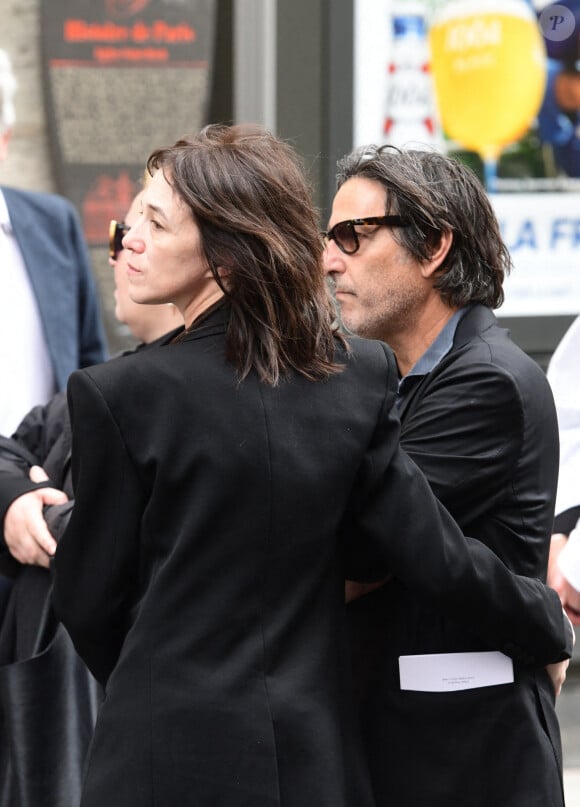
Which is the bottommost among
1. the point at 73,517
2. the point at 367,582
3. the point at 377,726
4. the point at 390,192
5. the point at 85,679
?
the point at 85,679

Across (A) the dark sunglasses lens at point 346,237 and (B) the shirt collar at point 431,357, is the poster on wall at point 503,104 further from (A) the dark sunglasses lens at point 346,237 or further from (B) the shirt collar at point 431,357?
(B) the shirt collar at point 431,357

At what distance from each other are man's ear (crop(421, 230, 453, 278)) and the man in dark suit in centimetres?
161

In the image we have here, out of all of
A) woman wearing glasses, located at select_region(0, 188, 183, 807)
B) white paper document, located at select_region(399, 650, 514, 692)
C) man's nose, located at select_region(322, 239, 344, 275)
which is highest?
man's nose, located at select_region(322, 239, 344, 275)

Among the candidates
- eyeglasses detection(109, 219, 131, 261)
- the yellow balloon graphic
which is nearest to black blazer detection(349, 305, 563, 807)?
eyeglasses detection(109, 219, 131, 261)

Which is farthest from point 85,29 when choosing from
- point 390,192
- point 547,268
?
point 390,192

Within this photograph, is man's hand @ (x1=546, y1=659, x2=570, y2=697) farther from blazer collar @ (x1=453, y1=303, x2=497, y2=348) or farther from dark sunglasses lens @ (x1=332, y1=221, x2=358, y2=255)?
dark sunglasses lens @ (x1=332, y1=221, x2=358, y2=255)

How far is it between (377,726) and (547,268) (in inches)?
136

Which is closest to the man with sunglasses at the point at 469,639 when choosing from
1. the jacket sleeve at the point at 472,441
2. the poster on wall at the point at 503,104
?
the jacket sleeve at the point at 472,441

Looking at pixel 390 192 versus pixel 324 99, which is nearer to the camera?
pixel 390 192

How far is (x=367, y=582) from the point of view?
Answer: 233 centimetres

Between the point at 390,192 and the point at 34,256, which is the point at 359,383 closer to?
the point at 390,192

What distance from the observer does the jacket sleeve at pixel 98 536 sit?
6.57 feet

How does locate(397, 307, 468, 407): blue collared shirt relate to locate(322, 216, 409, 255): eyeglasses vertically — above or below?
below

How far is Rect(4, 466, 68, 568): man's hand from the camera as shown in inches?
115
